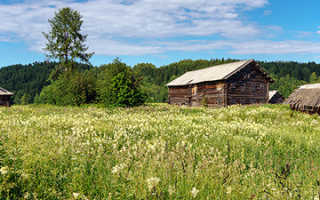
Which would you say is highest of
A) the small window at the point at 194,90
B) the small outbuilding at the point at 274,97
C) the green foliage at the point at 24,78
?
the green foliage at the point at 24,78

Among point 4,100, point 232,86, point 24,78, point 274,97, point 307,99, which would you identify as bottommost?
point 274,97

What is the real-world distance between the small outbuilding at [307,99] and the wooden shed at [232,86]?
9.07 meters

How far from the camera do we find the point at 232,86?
27.4 meters

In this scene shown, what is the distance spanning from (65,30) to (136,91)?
69.0ft

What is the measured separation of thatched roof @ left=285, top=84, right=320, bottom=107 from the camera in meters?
15.8

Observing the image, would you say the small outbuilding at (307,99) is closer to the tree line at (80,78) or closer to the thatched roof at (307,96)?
the thatched roof at (307,96)

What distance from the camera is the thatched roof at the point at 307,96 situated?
15.8 metres

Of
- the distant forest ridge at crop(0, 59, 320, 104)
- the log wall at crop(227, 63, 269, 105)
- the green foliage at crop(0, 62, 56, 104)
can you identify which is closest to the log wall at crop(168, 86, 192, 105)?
the log wall at crop(227, 63, 269, 105)

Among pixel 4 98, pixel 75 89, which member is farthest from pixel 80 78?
pixel 4 98

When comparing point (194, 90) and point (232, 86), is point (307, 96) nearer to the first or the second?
point (232, 86)

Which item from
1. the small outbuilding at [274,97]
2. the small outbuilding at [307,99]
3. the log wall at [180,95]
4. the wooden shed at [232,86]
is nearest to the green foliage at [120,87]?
the wooden shed at [232,86]

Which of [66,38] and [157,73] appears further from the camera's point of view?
[157,73]

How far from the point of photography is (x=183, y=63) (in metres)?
147

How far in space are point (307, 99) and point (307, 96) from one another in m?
0.32
